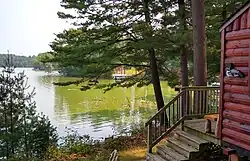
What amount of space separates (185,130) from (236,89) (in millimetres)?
2349

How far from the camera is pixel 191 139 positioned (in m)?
7.21

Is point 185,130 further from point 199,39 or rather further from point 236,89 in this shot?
point 199,39

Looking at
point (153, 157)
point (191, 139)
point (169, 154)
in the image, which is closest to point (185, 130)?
point (191, 139)

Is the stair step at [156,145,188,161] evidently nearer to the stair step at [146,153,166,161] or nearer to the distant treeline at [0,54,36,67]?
the stair step at [146,153,166,161]

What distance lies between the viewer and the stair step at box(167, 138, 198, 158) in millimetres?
6925

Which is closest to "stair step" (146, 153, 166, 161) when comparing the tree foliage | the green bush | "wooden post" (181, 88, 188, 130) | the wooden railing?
the wooden railing

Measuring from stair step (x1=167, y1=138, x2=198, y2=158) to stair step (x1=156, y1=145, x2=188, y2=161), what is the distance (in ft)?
0.28

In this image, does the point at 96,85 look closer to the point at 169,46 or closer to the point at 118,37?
the point at 118,37

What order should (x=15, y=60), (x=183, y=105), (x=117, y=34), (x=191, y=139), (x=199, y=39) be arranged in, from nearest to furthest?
(x=191, y=139), (x=183, y=105), (x=199, y=39), (x=117, y=34), (x=15, y=60)

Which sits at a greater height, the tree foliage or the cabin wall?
the tree foliage

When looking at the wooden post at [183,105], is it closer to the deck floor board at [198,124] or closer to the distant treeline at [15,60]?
the deck floor board at [198,124]

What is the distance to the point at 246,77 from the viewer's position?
552 cm

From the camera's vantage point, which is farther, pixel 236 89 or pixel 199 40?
pixel 199 40

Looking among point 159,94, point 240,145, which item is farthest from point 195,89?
point 159,94
